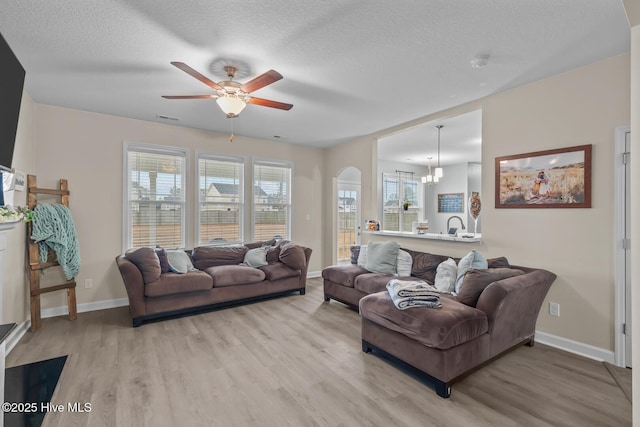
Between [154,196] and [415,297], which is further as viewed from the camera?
[154,196]

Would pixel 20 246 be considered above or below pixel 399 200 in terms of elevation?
below

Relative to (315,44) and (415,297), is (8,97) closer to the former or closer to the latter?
(315,44)

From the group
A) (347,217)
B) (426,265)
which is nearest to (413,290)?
(426,265)

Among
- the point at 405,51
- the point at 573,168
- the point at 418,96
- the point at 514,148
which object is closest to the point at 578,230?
the point at 573,168

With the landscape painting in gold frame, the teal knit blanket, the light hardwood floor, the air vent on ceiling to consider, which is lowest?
the light hardwood floor

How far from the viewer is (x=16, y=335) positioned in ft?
10.3

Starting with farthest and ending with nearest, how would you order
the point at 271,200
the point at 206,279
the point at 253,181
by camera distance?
the point at 271,200, the point at 253,181, the point at 206,279

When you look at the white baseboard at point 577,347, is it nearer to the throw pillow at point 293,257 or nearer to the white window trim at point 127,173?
the throw pillow at point 293,257

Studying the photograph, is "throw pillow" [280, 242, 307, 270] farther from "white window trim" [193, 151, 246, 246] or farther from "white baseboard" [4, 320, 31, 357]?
"white baseboard" [4, 320, 31, 357]

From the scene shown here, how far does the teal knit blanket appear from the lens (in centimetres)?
344

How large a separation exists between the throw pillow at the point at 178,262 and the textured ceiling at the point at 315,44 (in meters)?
2.02

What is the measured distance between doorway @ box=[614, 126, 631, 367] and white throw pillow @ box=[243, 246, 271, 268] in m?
4.16

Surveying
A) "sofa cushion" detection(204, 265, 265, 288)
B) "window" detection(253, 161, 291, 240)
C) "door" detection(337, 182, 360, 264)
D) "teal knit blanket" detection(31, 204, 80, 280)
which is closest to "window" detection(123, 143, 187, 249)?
"teal knit blanket" detection(31, 204, 80, 280)

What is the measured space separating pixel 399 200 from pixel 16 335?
24.6ft
